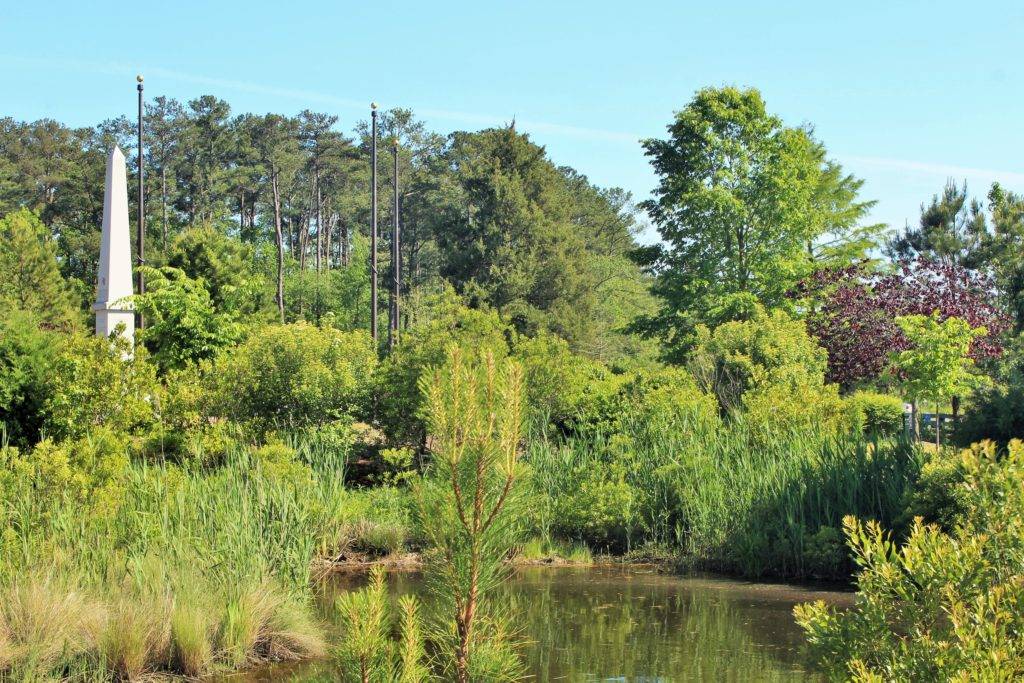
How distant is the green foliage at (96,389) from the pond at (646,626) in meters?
3.04

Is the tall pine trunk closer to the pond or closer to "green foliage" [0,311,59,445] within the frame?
"green foliage" [0,311,59,445]

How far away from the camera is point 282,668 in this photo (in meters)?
8.42

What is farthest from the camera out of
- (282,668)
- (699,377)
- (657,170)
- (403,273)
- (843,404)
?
(403,273)

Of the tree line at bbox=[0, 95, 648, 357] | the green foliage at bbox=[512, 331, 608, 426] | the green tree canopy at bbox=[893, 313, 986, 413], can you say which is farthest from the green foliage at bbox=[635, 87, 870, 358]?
the green foliage at bbox=[512, 331, 608, 426]

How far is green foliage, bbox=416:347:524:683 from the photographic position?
420cm

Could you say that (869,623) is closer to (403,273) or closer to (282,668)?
(282,668)

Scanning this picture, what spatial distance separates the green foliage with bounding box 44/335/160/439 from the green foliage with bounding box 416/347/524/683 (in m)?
8.21

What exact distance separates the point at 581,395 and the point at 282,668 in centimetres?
898

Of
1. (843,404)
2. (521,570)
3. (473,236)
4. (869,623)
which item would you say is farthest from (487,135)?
(869,623)

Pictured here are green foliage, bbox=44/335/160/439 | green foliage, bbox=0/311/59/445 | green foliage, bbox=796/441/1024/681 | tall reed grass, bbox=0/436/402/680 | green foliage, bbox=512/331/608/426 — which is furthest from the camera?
green foliage, bbox=512/331/608/426

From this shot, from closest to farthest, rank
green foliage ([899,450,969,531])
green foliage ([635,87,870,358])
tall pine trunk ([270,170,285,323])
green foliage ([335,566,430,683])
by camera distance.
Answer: green foliage ([335,566,430,683]) < green foliage ([899,450,969,531]) < green foliage ([635,87,870,358]) < tall pine trunk ([270,170,285,323])

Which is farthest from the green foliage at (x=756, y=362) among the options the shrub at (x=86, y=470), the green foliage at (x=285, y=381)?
the shrub at (x=86, y=470)

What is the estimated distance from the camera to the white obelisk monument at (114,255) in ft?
68.6

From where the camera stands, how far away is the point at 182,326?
63.7ft
